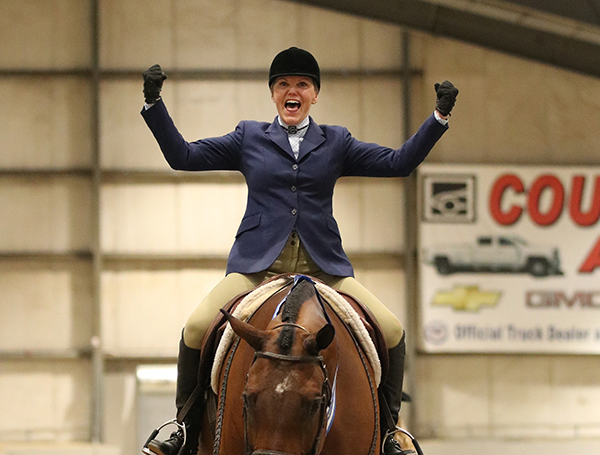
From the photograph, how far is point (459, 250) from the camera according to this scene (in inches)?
326

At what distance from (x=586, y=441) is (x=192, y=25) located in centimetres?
600

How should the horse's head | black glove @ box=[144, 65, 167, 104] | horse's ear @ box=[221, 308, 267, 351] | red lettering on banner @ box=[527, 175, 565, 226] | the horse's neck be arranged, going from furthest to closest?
red lettering on banner @ box=[527, 175, 565, 226]
black glove @ box=[144, 65, 167, 104]
the horse's neck
horse's ear @ box=[221, 308, 267, 351]
the horse's head

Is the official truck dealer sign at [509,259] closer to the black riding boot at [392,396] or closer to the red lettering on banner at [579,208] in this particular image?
the red lettering on banner at [579,208]

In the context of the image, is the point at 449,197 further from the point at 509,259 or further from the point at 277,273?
the point at 277,273

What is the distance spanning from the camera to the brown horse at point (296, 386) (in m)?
2.07

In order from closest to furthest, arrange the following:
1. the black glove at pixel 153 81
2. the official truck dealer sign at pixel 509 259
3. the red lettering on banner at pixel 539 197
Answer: the black glove at pixel 153 81 < the official truck dealer sign at pixel 509 259 < the red lettering on banner at pixel 539 197

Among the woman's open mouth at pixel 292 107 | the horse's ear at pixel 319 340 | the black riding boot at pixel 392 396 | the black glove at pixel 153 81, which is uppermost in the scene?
the black glove at pixel 153 81

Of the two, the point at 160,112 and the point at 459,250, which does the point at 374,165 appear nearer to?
the point at 160,112

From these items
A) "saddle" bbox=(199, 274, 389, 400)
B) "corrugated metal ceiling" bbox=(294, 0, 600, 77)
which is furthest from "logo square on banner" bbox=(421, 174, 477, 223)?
"saddle" bbox=(199, 274, 389, 400)

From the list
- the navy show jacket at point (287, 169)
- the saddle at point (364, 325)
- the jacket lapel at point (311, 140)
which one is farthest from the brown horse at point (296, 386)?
the jacket lapel at point (311, 140)

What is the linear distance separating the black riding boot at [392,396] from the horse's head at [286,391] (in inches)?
31.5

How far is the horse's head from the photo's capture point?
6.75 feet

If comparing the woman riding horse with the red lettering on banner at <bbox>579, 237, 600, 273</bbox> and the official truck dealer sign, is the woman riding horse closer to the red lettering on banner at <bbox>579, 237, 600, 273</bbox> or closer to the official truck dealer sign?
the official truck dealer sign

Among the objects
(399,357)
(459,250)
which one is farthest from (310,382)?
(459,250)
